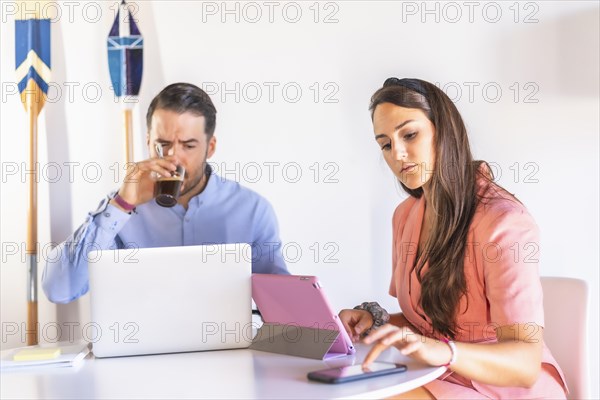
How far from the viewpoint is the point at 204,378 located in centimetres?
155

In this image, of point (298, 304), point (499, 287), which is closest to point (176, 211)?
point (298, 304)

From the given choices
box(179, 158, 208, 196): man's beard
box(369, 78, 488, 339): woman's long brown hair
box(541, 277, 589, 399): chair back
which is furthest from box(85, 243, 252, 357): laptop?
box(541, 277, 589, 399): chair back

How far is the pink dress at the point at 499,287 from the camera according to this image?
1712 mm

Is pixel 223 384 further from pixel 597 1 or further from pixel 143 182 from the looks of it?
pixel 597 1

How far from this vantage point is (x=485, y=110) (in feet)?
8.55

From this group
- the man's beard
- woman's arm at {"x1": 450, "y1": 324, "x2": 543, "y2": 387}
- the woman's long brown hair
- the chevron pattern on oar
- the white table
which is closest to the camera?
the white table

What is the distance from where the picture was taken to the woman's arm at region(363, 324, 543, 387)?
1441mm

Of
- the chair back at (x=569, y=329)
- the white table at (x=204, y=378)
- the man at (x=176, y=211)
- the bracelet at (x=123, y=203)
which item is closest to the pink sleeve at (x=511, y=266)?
the white table at (x=204, y=378)

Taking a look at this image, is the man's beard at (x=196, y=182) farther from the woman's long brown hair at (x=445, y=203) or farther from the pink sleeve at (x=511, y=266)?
the pink sleeve at (x=511, y=266)

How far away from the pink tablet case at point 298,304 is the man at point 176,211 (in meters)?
0.70

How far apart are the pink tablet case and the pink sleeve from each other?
0.36 metres

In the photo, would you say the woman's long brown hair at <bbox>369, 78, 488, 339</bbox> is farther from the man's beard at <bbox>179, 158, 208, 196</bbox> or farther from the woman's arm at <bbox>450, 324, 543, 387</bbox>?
the man's beard at <bbox>179, 158, 208, 196</bbox>

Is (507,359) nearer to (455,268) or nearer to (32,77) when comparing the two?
(455,268)

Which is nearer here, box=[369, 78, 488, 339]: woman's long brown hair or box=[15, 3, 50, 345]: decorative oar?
box=[369, 78, 488, 339]: woman's long brown hair
